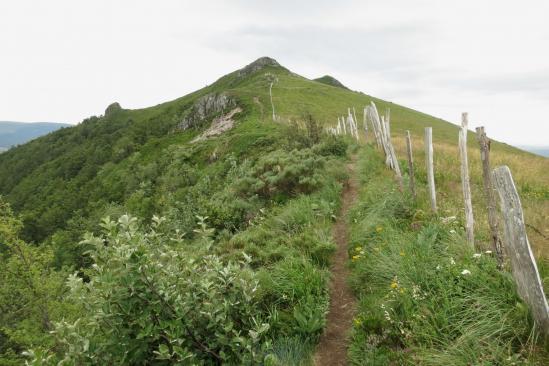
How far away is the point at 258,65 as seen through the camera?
97000mm

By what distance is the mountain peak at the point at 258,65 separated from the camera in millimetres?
96188

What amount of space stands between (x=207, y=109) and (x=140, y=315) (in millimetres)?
55477

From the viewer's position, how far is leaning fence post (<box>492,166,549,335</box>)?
3.06m

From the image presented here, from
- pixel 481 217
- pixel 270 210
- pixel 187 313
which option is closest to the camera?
pixel 187 313

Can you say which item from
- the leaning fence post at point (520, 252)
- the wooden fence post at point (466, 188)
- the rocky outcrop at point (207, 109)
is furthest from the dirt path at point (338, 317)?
the rocky outcrop at point (207, 109)

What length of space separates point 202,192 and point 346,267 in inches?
725

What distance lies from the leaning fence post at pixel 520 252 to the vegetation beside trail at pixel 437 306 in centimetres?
14

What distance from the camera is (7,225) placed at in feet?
57.4

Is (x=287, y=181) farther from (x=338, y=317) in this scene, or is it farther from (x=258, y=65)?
(x=258, y=65)

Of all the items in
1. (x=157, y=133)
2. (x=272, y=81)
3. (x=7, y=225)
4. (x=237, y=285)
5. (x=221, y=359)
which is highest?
(x=272, y=81)

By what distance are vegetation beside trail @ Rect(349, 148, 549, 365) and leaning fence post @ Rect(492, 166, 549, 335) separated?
140 millimetres

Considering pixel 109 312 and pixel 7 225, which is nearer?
pixel 109 312

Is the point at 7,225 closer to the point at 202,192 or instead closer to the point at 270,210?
the point at 202,192

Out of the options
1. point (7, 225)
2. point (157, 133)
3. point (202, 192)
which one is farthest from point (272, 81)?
point (7, 225)
